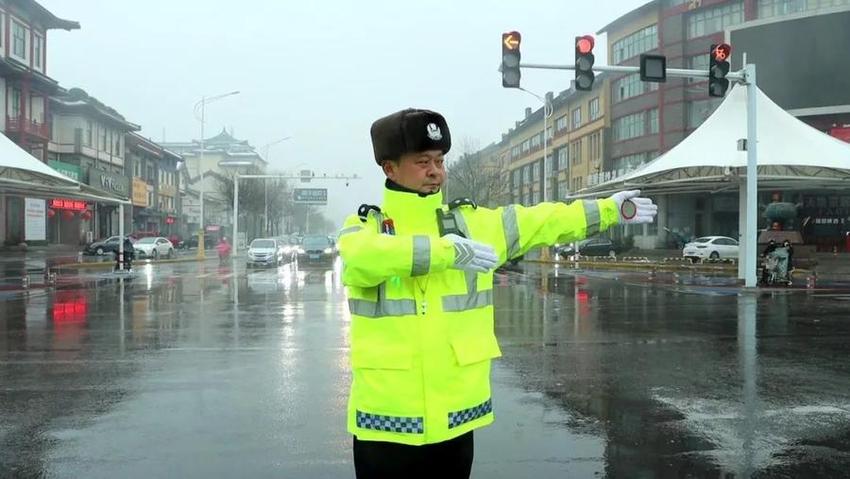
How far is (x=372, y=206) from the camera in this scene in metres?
2.51

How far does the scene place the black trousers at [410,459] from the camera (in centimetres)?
239

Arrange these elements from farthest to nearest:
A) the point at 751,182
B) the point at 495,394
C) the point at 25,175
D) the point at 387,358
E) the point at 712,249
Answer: the point at 712,249, the point at 25,175, the point at 751,182, the point at 495,394, the point at 387,358

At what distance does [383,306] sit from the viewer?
7.86 feet

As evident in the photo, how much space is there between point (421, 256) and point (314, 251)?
3457cm

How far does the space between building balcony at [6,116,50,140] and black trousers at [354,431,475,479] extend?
48.3 m

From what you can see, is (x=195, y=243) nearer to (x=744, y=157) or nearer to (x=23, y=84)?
(x=23, y=84)

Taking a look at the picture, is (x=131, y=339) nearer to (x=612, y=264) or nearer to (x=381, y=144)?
(x=381, y=144)

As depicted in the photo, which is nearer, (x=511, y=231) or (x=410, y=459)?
(x=410, y=459)

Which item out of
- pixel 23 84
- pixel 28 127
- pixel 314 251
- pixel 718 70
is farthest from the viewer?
pixel 28 127

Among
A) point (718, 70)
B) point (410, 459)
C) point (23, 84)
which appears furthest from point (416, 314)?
point (23, 84)

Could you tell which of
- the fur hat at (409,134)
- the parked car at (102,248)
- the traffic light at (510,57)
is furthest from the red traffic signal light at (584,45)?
the parked car at (102,248)

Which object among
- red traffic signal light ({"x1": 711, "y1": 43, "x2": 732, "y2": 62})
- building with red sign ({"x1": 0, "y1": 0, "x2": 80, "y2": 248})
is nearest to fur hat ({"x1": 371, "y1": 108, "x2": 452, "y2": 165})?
red traffic signal light ({"x1": 711, "y1": 43, "x2": 732, "y2": 62})

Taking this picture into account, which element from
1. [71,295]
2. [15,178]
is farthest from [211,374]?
[15,178]

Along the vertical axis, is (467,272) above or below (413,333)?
→ above
